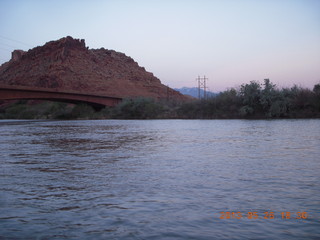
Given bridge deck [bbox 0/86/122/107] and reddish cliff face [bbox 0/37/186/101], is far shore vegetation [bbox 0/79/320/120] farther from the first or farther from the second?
reddish cliff face [bbox 0/37/186/101]

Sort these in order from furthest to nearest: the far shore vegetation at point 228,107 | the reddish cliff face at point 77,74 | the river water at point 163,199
A: the reddish cliff face at point 77,74
the far shore vegetation at point 228,107
the river water at point 163,199

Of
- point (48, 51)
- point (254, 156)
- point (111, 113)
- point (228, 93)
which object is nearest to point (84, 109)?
point (111, 113)

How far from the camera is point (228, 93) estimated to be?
59406mm

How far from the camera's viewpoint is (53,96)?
62438mm

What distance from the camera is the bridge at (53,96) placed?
53.3 meters

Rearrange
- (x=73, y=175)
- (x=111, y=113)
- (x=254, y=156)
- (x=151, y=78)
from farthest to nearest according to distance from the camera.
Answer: (x=151, y=78), (x=111, y=113), (x=254, y=156), (x=73, y=175)

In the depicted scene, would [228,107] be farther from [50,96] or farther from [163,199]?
[163,199]

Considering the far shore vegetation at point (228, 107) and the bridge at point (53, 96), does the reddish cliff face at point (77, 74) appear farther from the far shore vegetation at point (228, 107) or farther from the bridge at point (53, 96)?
the far shore vegetation at point (228, 107)

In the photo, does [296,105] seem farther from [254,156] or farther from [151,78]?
[151,78]

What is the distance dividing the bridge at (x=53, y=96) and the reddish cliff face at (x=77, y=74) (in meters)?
28.0

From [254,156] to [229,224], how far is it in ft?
23.5
